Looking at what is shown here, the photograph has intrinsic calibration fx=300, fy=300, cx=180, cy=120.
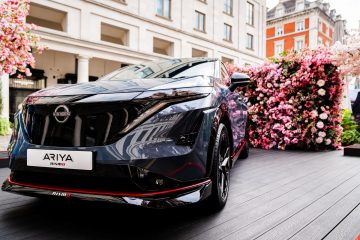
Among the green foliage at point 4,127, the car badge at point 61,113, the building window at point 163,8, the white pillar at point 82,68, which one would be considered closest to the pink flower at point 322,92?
the car badge at point 61,113

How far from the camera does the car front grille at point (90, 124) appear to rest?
71.9 inches

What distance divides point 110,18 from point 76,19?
1873 millimetres

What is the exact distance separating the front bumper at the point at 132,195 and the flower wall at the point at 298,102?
5090mm

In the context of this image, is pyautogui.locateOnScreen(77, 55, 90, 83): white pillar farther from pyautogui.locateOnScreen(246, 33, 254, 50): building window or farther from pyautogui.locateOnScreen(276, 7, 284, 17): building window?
pyautogui.locateOnScreen(276, 7, 284, 17): building window

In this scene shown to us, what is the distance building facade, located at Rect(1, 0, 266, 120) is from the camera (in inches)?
533

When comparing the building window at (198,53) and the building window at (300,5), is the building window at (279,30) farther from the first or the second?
the building window at (198,53)

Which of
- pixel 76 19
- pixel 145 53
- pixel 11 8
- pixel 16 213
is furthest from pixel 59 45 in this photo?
pixel 16 213

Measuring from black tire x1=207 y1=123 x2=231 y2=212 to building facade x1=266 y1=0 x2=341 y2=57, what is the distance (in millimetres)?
35464

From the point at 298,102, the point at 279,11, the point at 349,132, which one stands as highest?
the point at 279,11

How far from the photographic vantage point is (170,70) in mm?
2717

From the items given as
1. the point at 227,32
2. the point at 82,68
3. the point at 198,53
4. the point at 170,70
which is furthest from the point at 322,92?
the point at 227,32

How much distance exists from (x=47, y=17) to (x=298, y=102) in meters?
12.4

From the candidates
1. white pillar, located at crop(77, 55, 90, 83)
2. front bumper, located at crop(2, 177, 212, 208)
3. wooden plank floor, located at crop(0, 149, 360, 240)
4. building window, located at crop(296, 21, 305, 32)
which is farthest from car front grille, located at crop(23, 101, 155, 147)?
building window, located at crop(296, 21, 305, 32)

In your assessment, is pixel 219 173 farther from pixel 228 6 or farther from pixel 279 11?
pixel 279 11
